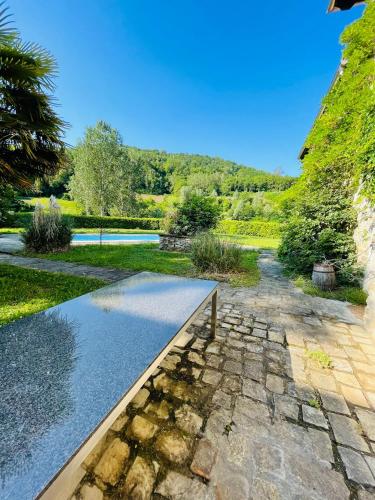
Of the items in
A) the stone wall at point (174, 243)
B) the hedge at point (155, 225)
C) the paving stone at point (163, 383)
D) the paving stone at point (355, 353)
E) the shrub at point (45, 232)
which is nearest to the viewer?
the paving stone at point (163, 383)

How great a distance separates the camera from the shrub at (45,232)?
6223 millimetres

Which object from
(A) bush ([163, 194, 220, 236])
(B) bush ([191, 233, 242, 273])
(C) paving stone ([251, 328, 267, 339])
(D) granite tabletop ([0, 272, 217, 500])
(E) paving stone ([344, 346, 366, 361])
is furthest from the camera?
(A) bush ([163, 194, 220, 236])

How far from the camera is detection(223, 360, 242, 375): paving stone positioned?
1.65m

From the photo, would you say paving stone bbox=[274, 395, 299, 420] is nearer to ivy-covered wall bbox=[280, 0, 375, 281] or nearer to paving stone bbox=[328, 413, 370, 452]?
paving stone bbox=[328, 413, 370, 452]

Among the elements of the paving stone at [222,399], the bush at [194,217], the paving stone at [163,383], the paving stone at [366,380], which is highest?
the bush at [194,217]

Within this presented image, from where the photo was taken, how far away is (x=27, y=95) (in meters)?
2.99

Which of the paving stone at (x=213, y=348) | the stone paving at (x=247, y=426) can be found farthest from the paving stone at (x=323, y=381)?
the paving stone at (x=213, y=348)

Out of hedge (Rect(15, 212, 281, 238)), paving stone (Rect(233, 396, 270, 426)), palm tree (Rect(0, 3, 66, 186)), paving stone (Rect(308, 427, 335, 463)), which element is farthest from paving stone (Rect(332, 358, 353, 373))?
hedge (Rect(15, 212, 281, 238))

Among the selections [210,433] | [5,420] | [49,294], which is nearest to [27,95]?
[49,294]

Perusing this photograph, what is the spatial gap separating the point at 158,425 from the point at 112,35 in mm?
12846

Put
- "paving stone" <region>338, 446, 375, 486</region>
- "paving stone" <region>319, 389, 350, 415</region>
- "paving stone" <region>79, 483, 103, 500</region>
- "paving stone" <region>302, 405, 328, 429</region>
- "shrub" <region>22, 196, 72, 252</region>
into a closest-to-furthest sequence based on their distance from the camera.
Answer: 1. "paving stone" <region>79, 483, 103, 500</region>
2. "paving stone" <region>338, 446, 375, 486</region>
3. "paving stone" <region>302, 405, 328, 429</region>
4. "paving stone" <region>319, 389, 350, 415</region>
5. "shrub" <region>22, 196, 72, 252</region>

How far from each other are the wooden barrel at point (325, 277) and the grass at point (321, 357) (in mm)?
2087

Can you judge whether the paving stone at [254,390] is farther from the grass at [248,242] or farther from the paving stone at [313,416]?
the grass at [248,242]

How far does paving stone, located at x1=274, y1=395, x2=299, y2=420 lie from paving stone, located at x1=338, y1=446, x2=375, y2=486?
0.25 metres
